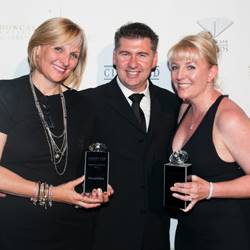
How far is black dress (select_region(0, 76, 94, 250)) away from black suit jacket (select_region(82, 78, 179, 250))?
182 millimetres

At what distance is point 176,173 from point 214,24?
1.03 m

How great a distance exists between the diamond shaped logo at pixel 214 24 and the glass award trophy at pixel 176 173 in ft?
3.04

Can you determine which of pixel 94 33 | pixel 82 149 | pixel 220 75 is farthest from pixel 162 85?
pixel 82 149

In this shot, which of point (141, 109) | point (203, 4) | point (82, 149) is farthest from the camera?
point (203, 4)

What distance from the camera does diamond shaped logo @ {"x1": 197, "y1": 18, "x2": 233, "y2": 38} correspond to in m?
2.16

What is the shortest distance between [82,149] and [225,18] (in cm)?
113

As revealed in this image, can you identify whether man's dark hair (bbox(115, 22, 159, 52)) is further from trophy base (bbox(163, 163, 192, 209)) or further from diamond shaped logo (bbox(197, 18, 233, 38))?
trophy base (bbox(163, 163, 192, 209))

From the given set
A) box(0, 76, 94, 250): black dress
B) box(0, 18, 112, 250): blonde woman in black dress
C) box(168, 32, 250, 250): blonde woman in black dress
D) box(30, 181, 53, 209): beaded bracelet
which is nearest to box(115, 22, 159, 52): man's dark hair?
box(168, 32, 250, 250): blonde woman in black dress

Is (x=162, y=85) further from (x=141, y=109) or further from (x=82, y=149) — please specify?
(x=82, y=149)

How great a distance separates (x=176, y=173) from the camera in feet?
4.99

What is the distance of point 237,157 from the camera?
5.13ft

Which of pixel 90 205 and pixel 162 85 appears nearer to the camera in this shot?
pixel 90 205

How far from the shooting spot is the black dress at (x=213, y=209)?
1596mm

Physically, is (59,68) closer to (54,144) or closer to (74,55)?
(74,55)
